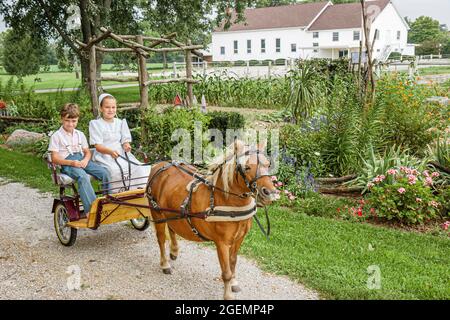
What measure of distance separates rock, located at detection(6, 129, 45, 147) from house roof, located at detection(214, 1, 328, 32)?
Result: 39911 mm

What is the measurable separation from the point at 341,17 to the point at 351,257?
49022 millimetres

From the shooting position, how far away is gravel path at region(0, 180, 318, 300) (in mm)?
4891

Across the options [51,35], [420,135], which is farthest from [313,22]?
[420,135]

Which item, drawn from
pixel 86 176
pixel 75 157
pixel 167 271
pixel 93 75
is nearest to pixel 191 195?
pixel 167 271

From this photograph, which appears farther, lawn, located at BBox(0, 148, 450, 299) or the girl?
the girl

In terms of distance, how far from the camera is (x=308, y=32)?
51.7 meters

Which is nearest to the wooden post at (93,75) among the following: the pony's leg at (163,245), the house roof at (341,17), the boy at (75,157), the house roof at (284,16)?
the boy at (75,157)

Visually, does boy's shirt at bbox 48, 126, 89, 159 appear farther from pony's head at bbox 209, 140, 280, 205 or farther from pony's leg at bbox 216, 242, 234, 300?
pony's leg at bbox 216, 242, 234, 300

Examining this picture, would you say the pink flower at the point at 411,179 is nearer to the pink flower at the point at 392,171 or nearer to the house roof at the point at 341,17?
the pink flower at the point at 392,171

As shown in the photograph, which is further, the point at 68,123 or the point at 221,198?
the point at 68,123

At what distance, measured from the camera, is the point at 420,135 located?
902cm

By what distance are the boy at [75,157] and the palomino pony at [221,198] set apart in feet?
3.65

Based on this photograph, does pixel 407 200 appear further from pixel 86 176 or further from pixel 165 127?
pixel 165 127

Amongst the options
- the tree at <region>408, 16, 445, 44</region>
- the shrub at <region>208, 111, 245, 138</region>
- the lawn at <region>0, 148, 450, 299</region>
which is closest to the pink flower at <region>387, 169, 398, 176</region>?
the lawn at <region>0, 148, 450, 299</region>
